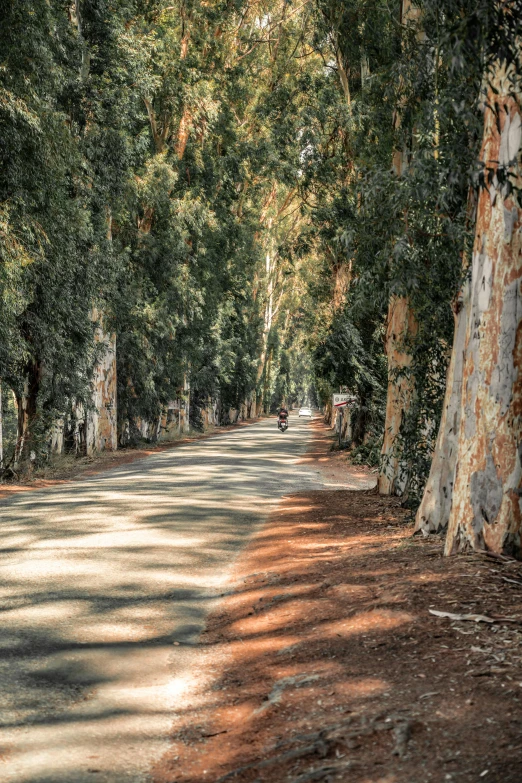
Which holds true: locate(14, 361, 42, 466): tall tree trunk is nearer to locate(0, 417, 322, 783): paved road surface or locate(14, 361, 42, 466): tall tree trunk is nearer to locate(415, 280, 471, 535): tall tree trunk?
locate(0, 417, 322, 783): paved road surface

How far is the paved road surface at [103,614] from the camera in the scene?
5117mm

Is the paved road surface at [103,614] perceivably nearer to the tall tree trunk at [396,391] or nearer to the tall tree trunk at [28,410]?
the tall tree trunk at [396,391]

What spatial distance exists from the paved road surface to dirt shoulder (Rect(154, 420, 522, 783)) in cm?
28

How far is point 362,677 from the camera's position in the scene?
5.83 m

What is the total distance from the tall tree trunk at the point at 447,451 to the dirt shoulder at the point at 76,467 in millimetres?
10174

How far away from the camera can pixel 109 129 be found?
2386 centimetres

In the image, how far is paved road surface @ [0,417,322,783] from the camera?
5.12m

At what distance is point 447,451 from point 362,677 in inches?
223

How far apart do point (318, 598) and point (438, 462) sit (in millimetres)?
3410

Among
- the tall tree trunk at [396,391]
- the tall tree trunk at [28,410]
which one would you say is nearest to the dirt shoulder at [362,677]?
the tall tree trunk at [396,391]

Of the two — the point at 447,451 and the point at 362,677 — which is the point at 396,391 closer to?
the point at 447,451

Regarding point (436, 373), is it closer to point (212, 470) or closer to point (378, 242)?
point (378, 242)

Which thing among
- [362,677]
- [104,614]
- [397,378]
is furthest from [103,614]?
[397,378]

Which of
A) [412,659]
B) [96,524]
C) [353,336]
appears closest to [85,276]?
[353,336]
